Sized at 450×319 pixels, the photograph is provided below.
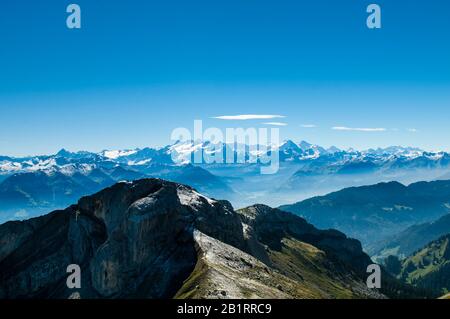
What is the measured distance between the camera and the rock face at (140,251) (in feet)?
405

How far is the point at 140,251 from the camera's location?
137 meters

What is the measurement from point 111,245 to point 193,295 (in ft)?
164

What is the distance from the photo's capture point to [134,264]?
13638cm

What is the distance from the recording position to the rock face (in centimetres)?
12350
